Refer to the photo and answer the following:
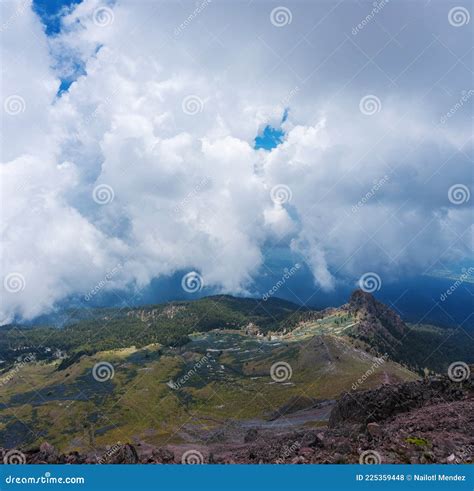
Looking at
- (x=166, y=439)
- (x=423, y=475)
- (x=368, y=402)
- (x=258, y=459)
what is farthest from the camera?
(x=166, y=439)

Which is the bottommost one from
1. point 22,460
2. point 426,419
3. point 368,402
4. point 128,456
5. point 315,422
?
point 315,422

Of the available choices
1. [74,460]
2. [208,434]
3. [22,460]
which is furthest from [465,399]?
[208,434]

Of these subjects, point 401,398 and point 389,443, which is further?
point 401,398

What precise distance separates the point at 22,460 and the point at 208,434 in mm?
167779

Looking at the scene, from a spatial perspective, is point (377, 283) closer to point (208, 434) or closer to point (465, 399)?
point (465, 399)

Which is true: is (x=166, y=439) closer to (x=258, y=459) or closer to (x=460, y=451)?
(x=258, y=459)

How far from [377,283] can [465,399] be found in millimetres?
66043

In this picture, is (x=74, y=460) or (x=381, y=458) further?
(x=74, y=460)

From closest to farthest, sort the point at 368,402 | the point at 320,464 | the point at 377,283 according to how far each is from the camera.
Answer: the point at 320,464
the point at 368,402
the point at 377,283

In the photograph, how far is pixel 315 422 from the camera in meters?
168

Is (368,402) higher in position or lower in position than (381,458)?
lower

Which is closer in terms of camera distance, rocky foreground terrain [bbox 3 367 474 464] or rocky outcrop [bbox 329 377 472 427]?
rocky foreground terrain [bbox 3 367 474 464]

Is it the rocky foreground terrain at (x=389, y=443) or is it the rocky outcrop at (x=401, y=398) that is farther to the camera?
the rocky outcrop at (x=401, y=398)

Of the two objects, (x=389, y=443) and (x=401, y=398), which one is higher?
(x=389, y=443)
